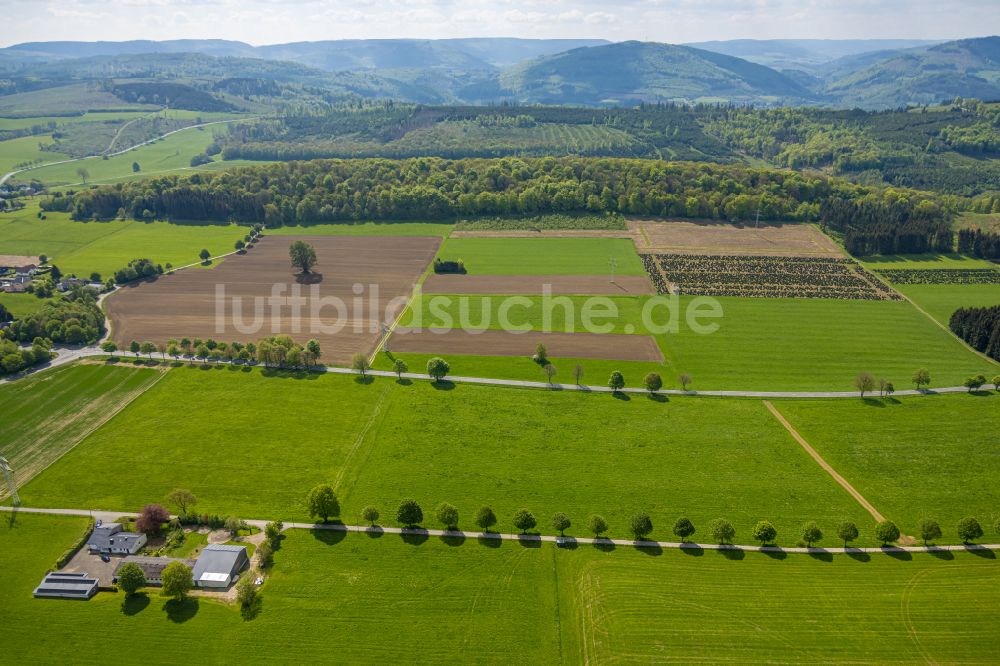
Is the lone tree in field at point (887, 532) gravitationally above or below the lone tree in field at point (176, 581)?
above

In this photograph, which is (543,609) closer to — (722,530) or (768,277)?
(722,530)

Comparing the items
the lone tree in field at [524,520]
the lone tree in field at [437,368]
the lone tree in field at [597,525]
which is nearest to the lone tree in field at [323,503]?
the lone tree in field at [524,520]

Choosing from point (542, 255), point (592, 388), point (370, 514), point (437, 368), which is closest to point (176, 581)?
point (370, 514)

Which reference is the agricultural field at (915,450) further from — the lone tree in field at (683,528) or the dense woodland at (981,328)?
the lone tree in field at (683,528)

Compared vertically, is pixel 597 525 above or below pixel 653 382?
below

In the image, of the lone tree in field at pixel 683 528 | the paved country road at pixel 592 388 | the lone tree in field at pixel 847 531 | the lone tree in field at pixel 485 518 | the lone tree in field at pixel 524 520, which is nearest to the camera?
the lone tree in field at pixel 847 531
